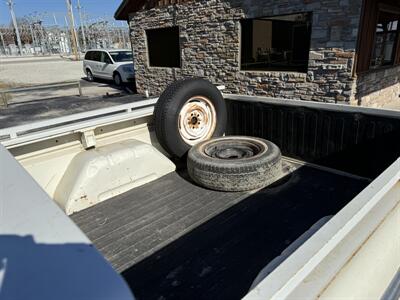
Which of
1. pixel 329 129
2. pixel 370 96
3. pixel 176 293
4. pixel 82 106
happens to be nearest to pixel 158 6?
pixel 82 106

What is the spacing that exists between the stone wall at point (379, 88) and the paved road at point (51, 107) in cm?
776

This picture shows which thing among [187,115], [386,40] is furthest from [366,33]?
[187,115]

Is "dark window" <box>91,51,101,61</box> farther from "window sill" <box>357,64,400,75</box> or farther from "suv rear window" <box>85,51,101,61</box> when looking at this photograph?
"window sill" <box>357,64,400,75</box>

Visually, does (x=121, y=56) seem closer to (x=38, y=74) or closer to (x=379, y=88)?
(x=38, y=74)

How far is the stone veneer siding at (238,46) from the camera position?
232 inches

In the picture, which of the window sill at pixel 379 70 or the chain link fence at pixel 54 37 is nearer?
the window sill at pixel 379 70

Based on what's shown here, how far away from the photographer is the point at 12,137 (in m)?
2.19

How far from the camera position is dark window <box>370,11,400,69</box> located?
712cm

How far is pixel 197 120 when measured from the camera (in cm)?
323

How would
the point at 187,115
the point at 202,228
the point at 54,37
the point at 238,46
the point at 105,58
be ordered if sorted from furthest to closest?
the point at 54,37 → the point at 105,58 → the point at 238,46 → the point at 187,115 → the point at 202,228

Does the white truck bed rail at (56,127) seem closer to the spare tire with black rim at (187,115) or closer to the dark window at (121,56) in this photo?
the spare tire with black rim at (187,115)

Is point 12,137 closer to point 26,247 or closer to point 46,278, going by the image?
point 26,247

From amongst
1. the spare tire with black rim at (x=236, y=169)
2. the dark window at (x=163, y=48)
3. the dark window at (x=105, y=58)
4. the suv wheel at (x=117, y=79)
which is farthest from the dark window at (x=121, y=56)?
the spare tire with black rim at (x=236, y=169)

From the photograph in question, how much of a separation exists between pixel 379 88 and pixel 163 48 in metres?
8.04
